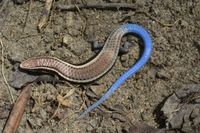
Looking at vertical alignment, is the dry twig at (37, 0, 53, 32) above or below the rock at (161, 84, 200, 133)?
above

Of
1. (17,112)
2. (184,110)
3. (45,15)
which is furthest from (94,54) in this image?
(184,110)

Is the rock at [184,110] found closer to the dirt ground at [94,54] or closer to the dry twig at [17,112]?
the dirt ground at [94,54]

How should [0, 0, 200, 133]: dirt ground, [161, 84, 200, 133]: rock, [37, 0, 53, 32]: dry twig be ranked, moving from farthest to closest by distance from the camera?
[37, 0, 53, 32]: dry twig → [0, 0, 200, 133]: dirt ground → [161, 84, 200, 133]: rock

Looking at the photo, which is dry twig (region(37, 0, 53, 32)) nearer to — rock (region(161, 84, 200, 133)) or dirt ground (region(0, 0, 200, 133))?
dirt ground (region(0, 0, 200, 133))

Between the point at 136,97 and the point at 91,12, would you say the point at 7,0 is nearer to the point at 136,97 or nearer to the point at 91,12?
the point at 91,12

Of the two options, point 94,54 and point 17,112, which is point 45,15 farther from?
point 17,112

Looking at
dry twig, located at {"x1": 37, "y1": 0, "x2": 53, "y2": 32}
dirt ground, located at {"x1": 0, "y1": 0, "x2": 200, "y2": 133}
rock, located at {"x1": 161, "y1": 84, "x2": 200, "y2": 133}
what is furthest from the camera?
dry twig, located at {"x1": 37, "y1": 0, "x2": 53, "y2": 32}

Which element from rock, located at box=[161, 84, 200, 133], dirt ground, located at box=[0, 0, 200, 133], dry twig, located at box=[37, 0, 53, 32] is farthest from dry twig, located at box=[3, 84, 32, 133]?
rock, located at box=[161, 84, 200, 133]

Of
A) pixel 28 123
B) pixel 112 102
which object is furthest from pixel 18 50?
pixel 112 102
